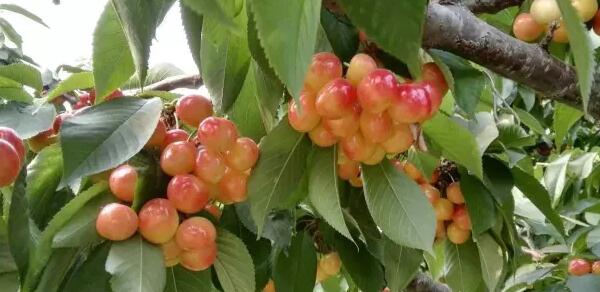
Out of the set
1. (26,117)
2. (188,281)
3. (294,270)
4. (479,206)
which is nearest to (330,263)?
(294,270)

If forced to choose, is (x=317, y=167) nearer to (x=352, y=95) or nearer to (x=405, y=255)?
(x=352, y=95)

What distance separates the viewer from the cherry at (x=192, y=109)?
67 cm

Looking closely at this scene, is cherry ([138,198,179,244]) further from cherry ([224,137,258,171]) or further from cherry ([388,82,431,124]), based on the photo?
cherry ([388,82,431,124])

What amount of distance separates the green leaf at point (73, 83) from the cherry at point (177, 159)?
0.21 metres

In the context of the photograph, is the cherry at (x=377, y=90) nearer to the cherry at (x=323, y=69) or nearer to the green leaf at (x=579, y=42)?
the cherry at (x=323, y=69)

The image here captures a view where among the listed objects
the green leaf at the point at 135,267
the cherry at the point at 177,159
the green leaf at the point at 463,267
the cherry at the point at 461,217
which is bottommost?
the green leaf at the point at 463,267

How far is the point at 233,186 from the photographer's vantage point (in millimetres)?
629

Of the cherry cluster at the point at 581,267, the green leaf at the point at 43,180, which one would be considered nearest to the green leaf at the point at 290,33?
the green leaf at the point at 43,180

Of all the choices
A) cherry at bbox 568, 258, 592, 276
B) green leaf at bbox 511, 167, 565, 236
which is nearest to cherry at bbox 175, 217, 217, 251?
green leaf at bbox 511, 167, 565, 236

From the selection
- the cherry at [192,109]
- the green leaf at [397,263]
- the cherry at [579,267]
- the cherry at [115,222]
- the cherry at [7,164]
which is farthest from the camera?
the cherry at [579,267]

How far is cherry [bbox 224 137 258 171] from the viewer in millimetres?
600

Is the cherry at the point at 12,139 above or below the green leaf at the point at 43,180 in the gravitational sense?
above

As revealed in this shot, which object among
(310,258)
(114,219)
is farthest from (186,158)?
(310,258)

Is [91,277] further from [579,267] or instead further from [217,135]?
[579,267]
